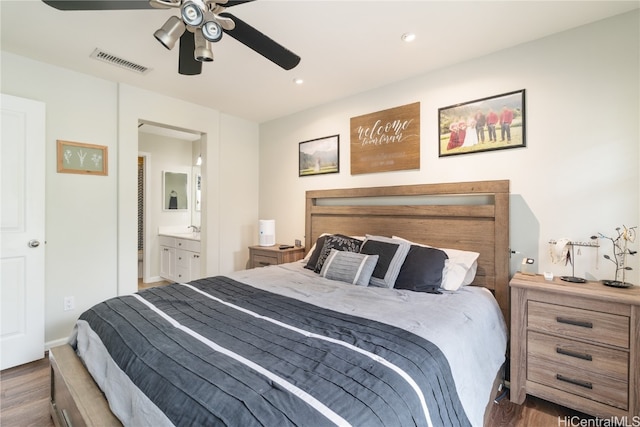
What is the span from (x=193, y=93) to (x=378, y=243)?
2539 mm

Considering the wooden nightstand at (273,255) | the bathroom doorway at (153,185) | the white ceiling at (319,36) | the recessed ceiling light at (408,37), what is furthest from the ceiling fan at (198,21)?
the bathroom doorway at (153,185)

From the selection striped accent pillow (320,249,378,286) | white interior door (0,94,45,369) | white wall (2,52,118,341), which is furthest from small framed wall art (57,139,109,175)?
striped accent pillow (320,249,378,286)

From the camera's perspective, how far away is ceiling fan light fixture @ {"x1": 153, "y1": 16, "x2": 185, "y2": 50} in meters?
1.47

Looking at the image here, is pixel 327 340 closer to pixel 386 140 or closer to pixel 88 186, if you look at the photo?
pixel 386 140

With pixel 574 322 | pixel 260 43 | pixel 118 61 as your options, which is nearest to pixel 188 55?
pixel 260 43

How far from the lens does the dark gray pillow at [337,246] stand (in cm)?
261

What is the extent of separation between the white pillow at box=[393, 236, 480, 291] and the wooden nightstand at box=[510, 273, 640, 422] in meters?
0.31

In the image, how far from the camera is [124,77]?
2.84 m

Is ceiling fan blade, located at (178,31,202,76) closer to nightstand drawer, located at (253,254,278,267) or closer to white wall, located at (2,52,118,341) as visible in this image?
white wall, located at (2,52,118,341)

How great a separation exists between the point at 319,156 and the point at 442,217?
160 cm

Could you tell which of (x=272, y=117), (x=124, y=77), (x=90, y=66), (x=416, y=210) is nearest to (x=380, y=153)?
(x=416, y=210)

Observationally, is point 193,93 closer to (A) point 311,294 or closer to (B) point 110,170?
(B) point 110,170

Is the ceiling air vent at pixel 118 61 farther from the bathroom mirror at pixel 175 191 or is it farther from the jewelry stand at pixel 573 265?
the jewelry stand at pixel 573 265

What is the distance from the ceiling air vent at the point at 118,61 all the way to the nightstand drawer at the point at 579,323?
3571 millimetres
